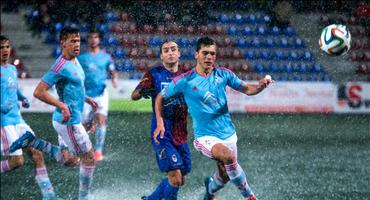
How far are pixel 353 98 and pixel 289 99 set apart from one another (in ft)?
6.66

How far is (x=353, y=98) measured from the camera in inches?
842

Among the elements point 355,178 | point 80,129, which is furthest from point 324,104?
point 80,129

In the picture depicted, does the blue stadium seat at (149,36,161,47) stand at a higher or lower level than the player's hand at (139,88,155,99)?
lower

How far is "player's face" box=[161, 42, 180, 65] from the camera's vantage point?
26.5 feet

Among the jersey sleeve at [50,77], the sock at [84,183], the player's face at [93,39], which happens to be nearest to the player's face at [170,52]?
the jersey sleeve at [50,77]

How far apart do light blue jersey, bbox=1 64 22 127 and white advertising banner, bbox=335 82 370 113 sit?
13.8m

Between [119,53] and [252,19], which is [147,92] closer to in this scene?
[119,53]

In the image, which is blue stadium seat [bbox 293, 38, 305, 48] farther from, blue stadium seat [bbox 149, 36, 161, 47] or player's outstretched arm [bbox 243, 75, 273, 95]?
player's outstretched arm [bbox 243, 75, 273, 95]

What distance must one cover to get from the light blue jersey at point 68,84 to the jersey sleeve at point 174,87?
1.58 meters

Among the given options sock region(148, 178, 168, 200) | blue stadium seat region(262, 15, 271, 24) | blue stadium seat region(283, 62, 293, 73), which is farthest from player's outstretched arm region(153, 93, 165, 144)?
blue stadium seat region(262, 15, 271, 24)

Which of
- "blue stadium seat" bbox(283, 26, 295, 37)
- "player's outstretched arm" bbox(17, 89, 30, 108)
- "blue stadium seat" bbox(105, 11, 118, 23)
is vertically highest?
"blue stadium seat" bbox(105, 11, 118, 23)

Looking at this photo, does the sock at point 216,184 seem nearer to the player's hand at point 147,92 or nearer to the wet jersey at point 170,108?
the wet jersey at point 170,108

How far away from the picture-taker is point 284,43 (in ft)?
81.2

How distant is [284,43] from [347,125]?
22.4 ft
